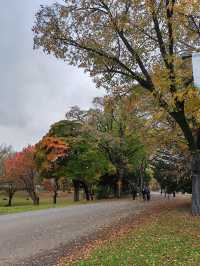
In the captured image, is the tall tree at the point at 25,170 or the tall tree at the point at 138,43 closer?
the tall tree at the point at 138,43

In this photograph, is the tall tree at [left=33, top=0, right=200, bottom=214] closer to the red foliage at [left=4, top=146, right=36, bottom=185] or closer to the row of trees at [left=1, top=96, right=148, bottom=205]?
the row of trees at [left=1, top=96, right=148, bottom=205]

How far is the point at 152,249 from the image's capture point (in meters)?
9.65

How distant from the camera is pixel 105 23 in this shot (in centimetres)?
1603

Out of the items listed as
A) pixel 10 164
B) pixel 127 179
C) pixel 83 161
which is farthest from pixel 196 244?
pixel 10 164

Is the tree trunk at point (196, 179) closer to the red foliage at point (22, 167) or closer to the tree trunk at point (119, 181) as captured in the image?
the tree trunk at point (119, 181)

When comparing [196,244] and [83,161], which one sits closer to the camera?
[196,244]

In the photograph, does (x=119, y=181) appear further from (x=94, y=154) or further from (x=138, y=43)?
(x=138, y=43)

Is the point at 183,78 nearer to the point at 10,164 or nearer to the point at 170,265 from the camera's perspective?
the point at 170,265

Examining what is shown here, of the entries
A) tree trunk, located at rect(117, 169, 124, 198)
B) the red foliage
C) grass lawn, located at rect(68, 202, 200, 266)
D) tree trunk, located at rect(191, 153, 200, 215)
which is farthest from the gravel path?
the red foliage

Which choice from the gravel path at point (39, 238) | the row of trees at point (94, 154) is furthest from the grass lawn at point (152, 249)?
the row of trees at point (94, 154)

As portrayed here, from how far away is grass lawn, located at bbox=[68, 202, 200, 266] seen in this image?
8443mm

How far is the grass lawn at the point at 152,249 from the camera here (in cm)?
844

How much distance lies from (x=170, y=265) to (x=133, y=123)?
1586 centimetres

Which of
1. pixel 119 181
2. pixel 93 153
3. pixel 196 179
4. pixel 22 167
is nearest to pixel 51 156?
pixel 93 153
